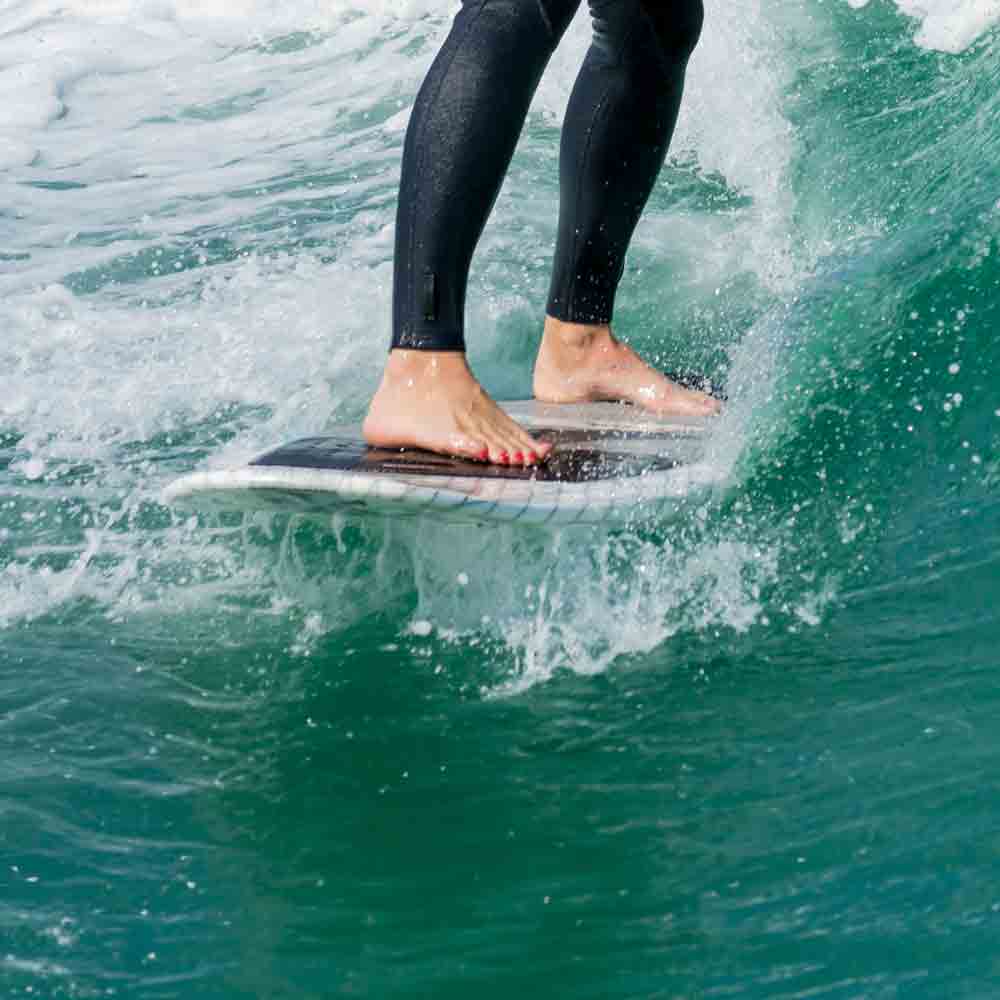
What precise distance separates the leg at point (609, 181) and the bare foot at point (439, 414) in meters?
0.60

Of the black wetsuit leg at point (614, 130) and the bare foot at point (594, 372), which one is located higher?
the black wetsuit leg at point (614, 130)

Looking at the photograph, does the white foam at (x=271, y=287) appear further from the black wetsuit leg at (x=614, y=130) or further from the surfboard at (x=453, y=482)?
the black wetsuit leg at (x=614, y=130)

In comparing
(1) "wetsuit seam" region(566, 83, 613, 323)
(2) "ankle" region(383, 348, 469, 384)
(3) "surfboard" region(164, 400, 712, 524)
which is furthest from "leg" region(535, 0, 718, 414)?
(2) "ankle" region(383, 348, 469, 384)

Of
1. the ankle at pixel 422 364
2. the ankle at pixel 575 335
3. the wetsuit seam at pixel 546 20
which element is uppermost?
the wetsuit seam at pixel 546 20

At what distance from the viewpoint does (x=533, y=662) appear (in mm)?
2600

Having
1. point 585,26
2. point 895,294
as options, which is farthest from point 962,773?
point 585,26

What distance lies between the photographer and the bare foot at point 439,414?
2807 mm

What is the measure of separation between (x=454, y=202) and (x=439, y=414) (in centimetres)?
35

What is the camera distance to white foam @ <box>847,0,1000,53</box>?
19.6ft

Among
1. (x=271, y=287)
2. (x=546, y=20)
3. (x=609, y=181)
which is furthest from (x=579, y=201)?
(x=271, y=287)

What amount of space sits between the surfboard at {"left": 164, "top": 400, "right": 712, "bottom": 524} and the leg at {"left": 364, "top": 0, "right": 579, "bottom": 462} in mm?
64

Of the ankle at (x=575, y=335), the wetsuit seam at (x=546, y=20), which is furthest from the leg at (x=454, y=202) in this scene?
the ankle at (x=575, y=335)

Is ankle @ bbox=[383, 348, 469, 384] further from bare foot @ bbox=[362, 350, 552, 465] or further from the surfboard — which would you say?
the surfboard

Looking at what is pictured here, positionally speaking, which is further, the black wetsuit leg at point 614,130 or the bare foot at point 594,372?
the bare foot at point 594,372
